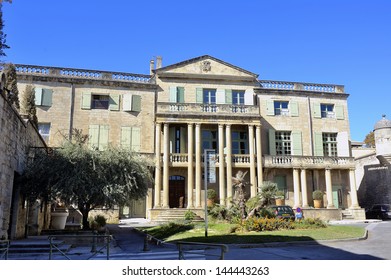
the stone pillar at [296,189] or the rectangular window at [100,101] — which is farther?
the stone pillar at [296,189]

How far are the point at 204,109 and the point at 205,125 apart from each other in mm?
1403

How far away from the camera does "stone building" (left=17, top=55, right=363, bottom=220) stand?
28.9 m

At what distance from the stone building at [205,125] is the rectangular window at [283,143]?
9cm

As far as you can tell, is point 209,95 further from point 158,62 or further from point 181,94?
point 158,62

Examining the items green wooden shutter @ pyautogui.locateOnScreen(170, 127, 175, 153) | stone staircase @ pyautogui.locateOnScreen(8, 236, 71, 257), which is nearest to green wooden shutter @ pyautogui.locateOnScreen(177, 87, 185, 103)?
green wooden shutter @ pyautogui.locateOnScreen(170, 127, 175, 153)

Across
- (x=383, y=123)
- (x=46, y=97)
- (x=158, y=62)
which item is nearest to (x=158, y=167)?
(x=46, y=97)

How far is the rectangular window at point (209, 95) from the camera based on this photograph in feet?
105

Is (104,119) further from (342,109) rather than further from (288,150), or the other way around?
(342,109)

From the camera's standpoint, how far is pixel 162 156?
2909 centimetres

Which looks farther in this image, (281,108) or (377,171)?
(377,171)

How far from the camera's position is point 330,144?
110 feet

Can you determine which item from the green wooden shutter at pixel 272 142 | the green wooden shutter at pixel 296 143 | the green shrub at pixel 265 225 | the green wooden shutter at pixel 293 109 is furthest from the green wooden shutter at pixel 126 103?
the green shrub at pixel 265 225

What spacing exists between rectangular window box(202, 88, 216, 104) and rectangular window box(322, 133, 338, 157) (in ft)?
35.0

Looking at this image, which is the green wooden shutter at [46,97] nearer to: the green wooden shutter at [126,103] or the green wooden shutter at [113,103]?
the green wooden shutter at [113,103]
